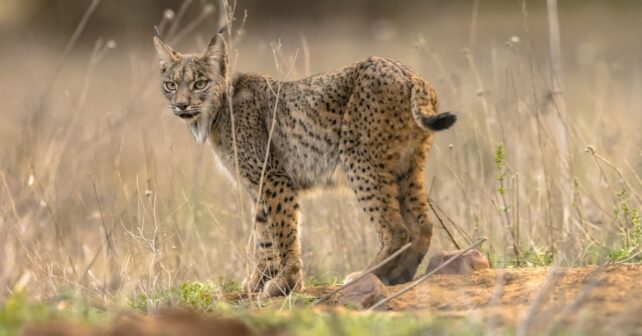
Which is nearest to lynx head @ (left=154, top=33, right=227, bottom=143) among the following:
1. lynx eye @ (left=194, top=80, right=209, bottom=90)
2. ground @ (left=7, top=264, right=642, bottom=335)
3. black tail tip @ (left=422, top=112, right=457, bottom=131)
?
lynx eye @ (left=194, top=80, right=209, bottom=90)

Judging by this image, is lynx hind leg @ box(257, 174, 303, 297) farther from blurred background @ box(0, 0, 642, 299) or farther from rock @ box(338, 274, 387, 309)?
rock @ box(338, 274, 387, 309)

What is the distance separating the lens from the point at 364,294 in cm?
551

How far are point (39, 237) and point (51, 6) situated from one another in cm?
2003

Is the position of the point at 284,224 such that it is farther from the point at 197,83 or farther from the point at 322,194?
the point at 197,83

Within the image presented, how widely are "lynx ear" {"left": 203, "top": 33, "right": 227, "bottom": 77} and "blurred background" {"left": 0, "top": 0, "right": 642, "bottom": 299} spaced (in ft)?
0.57

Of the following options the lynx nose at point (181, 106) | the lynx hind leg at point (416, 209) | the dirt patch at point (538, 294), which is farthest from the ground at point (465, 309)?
the lynx nose at point (181, 106)

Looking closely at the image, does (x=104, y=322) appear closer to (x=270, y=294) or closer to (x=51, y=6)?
(x=270, y=294)

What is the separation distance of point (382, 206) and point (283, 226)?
0.77 meters

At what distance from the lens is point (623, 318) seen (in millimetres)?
4039

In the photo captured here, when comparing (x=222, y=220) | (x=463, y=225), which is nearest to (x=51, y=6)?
(x=222, y=220)

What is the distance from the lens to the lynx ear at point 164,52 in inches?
285

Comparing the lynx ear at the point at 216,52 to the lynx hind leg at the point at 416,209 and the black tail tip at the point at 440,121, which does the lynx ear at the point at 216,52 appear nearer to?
the lynx hind leg at the point at 416,209

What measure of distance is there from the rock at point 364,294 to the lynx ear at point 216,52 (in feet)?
7.50

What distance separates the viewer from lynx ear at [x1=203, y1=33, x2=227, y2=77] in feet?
23.6
